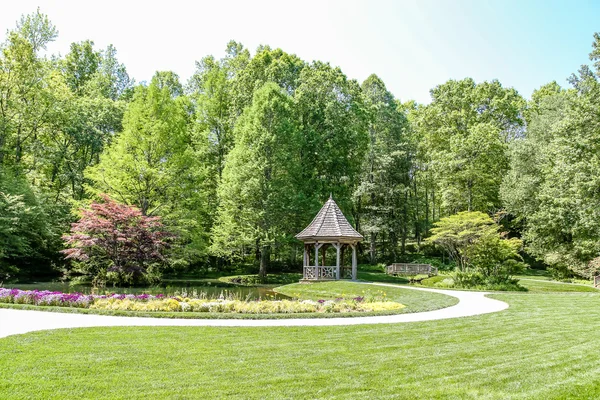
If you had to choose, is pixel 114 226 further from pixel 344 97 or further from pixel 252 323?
pixel 344 97

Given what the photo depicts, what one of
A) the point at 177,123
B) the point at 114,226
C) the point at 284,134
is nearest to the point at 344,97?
the point at 284,134

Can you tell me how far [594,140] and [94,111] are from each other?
3557 centimetres

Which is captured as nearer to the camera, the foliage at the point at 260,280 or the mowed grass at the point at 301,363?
the mowed grass at the point at 301,363

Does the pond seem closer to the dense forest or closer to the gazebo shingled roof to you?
the dense forest

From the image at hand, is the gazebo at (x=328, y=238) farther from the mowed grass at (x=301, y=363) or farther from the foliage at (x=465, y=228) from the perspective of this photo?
the mowed grass at (x=301, y=363)

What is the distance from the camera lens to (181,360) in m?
6.29

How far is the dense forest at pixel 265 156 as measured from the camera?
90.3 ft

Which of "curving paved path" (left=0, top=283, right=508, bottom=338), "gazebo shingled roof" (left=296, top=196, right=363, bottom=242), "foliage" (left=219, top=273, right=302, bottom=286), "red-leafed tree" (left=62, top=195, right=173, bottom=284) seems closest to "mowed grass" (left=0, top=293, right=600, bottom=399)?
"curving paved path" (left=0, top=283, right=508, bottom=338)

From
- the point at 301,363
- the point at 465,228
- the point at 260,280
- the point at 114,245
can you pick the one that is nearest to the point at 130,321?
the point at 301,363

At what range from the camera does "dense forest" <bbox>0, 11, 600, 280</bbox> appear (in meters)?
27.5

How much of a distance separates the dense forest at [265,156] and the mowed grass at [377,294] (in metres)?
8.14

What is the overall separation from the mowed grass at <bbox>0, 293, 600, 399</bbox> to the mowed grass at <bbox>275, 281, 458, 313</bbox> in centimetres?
492

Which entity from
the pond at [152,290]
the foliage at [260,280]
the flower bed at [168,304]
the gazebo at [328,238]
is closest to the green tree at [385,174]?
the foliage at [260,280]

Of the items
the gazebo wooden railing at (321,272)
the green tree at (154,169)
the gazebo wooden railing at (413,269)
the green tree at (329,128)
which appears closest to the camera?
the gazebo wooden railing at (321,272)
